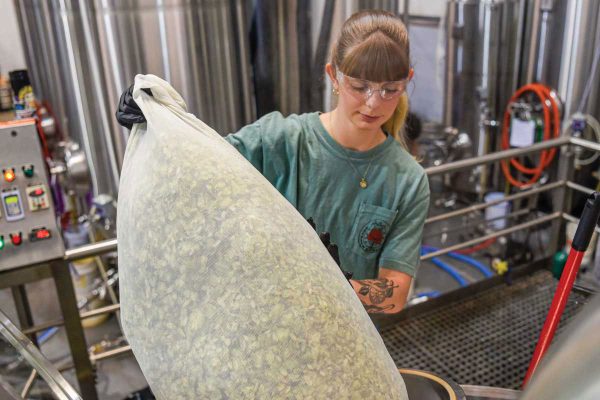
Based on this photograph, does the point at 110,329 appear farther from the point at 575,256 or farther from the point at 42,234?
the point at 575,256

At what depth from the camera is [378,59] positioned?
98 cm

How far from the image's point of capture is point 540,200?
2.95 m

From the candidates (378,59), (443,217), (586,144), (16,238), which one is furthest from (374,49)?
(586,144)

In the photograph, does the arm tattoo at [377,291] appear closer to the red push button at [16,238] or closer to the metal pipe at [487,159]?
the metal pipe at [487,159]

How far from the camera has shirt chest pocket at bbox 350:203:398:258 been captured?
44.9 inches

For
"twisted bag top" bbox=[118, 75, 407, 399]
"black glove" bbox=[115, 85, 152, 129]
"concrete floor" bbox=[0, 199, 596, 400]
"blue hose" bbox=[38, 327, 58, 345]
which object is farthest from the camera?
"blue hose" bbox=[38, 327, 58, 345]

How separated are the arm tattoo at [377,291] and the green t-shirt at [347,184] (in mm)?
38


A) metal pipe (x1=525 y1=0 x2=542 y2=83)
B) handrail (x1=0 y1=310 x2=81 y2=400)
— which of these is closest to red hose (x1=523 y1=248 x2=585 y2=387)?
handrail (x1=0 y1=310 x2=81 y2=400)

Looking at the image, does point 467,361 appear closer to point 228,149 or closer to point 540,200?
point 540,200

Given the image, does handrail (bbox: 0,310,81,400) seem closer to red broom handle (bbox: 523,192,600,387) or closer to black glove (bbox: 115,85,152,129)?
black glove (bbox: 115,85,152,129)

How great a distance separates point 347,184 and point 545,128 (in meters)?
1.96

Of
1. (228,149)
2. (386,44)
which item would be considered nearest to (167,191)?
(228,149)

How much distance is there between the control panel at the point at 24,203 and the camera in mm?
1529

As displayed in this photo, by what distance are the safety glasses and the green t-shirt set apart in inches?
5.7
